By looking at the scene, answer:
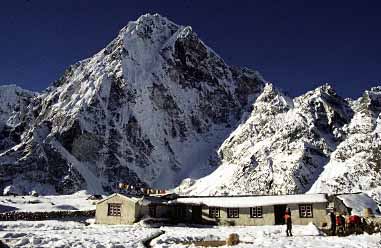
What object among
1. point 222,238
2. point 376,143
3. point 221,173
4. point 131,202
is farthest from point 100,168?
point 222,238

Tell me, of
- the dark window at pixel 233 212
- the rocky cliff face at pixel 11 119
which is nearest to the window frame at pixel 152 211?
the dark window at pixel 233 212

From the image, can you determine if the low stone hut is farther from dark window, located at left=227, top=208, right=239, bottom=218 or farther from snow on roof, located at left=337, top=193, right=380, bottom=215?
snow on roof, located at left=337, top=193, right=380, bottom=215

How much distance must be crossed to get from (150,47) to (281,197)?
13305 centimetres

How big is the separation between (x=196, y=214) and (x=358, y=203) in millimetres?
19169

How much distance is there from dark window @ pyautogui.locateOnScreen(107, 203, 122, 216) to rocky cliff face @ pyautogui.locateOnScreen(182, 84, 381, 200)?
Result: 56.1m

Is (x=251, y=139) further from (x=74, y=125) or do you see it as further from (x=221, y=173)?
(x=74, y=125)

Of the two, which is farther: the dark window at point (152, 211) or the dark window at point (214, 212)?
the dark window at point (214, 212)

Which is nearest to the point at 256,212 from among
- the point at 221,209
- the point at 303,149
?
the point at 221,209

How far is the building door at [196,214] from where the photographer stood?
49.7 m

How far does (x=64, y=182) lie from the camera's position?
12031 cm

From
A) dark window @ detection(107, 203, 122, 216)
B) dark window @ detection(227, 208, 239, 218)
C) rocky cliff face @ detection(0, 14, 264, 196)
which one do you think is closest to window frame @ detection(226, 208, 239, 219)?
dark window @ detection(227, 208, 239, 218)

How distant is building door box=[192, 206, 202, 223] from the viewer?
4967 centimetres

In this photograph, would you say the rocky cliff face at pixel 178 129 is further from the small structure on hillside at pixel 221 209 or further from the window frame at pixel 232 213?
the window frame at pixel 232 213

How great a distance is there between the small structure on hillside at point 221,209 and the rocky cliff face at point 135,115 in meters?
75.4
